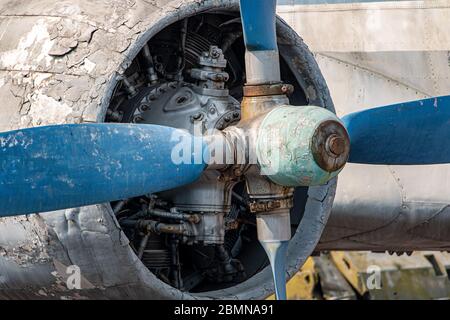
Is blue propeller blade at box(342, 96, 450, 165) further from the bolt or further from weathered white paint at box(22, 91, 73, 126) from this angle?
weathered white paint at box(22, 91, 73, 126)

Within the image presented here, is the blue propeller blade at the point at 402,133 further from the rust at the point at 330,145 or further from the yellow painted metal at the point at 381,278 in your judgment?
the yellow painted metal at the point at 381,278

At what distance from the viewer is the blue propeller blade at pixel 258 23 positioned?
274 inches

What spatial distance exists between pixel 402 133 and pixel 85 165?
195 cm

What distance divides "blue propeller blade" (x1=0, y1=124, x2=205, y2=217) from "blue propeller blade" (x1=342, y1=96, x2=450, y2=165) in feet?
3.29

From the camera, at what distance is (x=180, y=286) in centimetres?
756

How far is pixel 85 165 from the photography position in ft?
20.7

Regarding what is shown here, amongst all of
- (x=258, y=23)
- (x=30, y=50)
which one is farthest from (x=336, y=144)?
(x=30, y=50)

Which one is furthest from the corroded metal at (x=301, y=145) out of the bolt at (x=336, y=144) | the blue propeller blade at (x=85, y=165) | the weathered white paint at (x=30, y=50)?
the weathered white paint at (x=30, y=50)

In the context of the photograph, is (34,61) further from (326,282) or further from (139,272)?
(326,282)

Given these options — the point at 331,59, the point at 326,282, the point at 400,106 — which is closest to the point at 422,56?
the point at 331,59

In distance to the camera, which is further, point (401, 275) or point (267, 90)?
point (401, 275)

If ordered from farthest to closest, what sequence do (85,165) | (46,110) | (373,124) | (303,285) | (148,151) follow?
(303,285) → (373,124) → (46,110) → (148,151) → (85,165)

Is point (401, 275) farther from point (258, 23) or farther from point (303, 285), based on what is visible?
point (258, 23)

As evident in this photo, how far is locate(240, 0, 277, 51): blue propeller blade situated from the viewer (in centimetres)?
696
